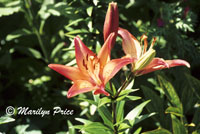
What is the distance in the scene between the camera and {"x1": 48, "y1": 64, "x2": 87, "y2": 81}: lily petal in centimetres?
73

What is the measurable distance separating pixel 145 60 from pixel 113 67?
4.4 inches

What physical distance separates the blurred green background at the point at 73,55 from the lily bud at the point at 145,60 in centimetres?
22

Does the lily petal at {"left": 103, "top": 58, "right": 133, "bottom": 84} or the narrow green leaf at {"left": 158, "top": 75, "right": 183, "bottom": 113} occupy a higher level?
the lily petal at {"left": 103, "top": 58, "right": 133, "bottom": 84}

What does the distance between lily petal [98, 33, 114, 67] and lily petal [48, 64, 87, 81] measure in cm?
8

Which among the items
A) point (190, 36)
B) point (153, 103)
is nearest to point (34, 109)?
point (153, 103)

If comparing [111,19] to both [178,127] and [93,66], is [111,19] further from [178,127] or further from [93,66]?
[178,127]

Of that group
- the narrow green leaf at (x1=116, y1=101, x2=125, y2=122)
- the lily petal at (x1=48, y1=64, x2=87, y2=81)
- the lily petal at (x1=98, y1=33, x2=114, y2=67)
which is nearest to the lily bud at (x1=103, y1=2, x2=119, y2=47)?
the lily petal at (x1=98, y1=33, x2=114, y2=67)

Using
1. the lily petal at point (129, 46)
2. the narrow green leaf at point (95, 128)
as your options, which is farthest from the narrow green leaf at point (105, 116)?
the lily petal at point (129, 46)

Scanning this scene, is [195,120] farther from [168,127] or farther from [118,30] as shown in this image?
[118,30]

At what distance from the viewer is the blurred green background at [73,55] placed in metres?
1.17

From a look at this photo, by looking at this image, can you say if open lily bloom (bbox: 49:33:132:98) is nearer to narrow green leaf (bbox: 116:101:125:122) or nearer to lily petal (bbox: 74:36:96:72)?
lily petal (bbox: 74:36:96:72)

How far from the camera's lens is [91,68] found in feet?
2.65

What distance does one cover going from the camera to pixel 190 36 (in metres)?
1.32

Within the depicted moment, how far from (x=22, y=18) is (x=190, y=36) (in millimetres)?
1080
